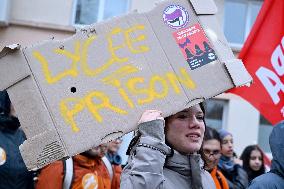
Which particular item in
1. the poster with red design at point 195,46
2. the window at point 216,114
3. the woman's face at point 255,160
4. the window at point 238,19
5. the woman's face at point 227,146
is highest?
the poster with red design at point 195,46

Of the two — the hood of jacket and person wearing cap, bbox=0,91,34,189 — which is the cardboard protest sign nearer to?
the hood of jacket

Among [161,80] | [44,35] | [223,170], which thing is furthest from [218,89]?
[44,35]

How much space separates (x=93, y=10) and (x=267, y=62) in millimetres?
6692

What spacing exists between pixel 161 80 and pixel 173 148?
344 mm

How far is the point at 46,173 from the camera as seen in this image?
335 centimetres

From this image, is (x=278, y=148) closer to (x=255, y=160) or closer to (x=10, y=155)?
(x=10, y=155)

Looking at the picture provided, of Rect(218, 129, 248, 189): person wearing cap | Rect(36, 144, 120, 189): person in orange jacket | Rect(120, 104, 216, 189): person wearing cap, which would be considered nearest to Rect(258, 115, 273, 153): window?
Rect(218, 129, 248, 189): person wearing cap

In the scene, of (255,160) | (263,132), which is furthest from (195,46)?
(263,132)

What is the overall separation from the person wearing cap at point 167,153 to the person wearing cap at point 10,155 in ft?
4.91

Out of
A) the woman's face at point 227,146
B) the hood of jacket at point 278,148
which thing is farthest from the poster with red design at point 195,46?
the woman's face at point 227,146

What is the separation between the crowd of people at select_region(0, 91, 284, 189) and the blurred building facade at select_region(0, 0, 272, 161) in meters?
5.07

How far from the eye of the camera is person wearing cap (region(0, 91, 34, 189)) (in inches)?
132

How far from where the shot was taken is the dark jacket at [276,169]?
97.7 inches

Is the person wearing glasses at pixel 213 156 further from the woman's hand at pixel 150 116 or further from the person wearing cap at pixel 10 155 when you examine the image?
the woman's hand at pixel 150 116
